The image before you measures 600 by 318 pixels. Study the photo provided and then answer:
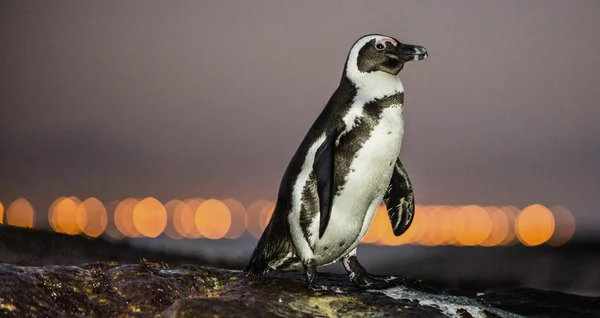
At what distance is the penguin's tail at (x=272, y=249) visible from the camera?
7.00 meters

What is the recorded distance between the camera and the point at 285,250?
703 centimetres

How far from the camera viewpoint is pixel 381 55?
21.9 feet

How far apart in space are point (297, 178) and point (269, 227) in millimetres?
684

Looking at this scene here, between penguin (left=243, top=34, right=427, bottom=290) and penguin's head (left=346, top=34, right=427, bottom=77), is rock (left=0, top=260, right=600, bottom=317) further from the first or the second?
penguin's head (left=346, top=34, right=427, bottom=77)

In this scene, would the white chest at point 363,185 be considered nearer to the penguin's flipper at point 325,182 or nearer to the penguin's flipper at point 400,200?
the penguin's flipper at point 325,182

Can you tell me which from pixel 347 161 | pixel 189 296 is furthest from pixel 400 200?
pixel 189 296

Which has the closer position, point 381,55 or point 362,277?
point 381,55

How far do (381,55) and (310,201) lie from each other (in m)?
1.44

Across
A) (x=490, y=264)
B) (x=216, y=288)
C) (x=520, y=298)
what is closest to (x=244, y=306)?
(x=216, y=288)

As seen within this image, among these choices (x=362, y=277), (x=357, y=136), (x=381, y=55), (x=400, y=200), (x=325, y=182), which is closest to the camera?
(x=325, y=182)

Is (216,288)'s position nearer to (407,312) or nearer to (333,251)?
(333,251)

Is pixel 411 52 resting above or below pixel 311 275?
above

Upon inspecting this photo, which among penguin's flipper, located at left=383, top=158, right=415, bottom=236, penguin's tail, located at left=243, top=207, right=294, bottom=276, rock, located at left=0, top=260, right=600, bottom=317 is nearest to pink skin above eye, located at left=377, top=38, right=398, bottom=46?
penguin's flipper, located at left=383, top=158, right=415, bottom=236

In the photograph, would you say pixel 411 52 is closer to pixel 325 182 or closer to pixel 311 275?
pixel 325 182
